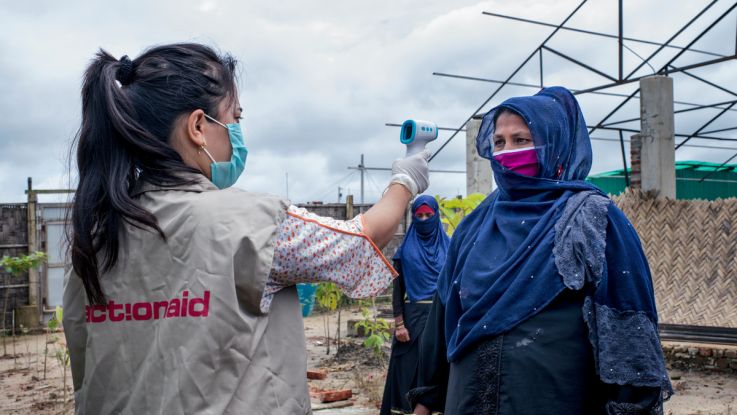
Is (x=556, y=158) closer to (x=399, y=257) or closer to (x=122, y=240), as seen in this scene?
(x=122, y=240)

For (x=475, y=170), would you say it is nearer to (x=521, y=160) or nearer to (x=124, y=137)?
(x=521, y=160)

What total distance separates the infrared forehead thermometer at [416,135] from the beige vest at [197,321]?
0.55m

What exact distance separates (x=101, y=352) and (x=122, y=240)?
240 millimetres

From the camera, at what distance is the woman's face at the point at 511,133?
6.70ft

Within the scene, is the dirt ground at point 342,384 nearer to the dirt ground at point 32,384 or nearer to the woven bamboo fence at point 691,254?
the dirt ground at point 32,384

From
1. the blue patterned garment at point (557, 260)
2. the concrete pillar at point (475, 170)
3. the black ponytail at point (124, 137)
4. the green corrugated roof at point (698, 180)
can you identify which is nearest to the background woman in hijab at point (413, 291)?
the blue patterned garment at point (557, 260)

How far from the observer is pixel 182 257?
4.51ft

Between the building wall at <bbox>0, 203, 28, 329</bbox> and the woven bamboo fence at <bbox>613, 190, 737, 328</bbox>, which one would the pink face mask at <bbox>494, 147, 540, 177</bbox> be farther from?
the building wall at <bbox>0, 203, 28, 329</bbox>

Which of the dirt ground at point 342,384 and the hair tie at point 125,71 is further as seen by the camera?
the dirt ground at point 342,384

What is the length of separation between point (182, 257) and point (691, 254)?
8.94 m

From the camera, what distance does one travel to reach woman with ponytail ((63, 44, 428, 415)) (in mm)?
1346

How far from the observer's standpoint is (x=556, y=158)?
6.64 feet

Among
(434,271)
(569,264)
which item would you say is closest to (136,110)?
(569,264)

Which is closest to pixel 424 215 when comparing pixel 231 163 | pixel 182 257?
pixel 231 163
